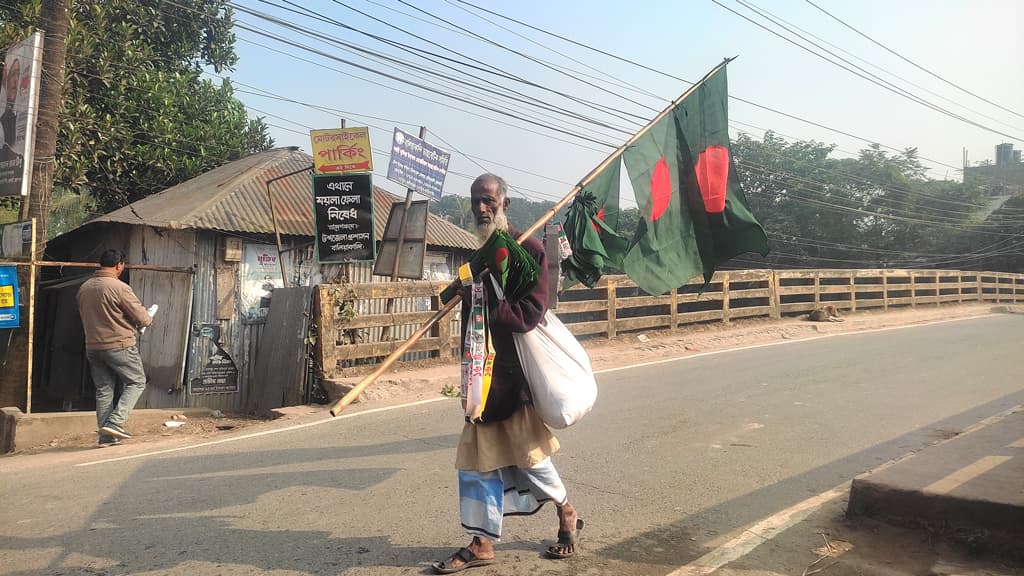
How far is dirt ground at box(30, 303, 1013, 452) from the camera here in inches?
304

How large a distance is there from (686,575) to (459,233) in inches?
523

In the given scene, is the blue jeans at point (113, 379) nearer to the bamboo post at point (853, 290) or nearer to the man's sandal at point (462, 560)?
the man's sandal at point (462, 560)

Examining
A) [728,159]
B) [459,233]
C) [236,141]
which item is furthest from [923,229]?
[728,159]

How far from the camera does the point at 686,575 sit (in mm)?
3174

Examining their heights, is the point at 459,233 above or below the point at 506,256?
above

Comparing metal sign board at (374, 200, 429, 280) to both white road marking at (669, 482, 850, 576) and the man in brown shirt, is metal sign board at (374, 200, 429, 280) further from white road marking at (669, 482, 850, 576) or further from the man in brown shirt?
white road marking at (669, 482, 850, 576)

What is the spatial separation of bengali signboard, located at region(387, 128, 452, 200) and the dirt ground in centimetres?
299

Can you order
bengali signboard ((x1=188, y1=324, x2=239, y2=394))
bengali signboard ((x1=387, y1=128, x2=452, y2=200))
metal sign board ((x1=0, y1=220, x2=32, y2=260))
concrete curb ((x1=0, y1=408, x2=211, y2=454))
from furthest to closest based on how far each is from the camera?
bengali signboard ((x1=188, y1=324, x2=239, y2=394)), bengali signboard ((x1=387, y1=128, x2=452, y2=200)), metal sign board ((x1=0, y1=220, x2=32, y2=260)), concrete curb ((x1=0, y1=408, x2=211, y2=454))

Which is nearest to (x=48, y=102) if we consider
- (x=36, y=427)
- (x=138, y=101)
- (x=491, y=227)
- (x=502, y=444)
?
(x=36, y=427)

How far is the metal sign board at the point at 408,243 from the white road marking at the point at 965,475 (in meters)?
8.11

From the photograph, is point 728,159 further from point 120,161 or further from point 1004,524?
point 120,161

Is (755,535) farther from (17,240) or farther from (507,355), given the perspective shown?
(17,240)

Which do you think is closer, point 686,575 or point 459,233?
point 686,575

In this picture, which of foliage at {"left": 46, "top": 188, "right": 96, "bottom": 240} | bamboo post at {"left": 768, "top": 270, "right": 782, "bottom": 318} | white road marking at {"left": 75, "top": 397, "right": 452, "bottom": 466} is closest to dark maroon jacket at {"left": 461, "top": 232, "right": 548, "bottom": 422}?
white road marking at {"left": 75, "top": 397, "right": 452, "bottom": 466}
